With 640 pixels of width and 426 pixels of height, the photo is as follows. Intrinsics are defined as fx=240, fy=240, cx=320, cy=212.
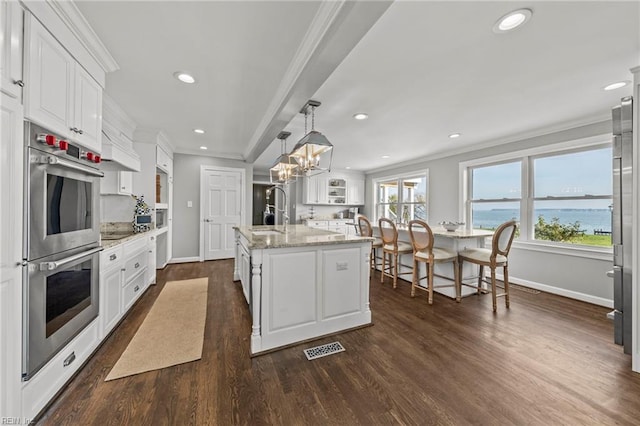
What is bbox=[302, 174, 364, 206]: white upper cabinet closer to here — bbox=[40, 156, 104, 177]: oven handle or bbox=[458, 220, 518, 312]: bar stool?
bbox=[458, 220, 518, 312]: bar stool

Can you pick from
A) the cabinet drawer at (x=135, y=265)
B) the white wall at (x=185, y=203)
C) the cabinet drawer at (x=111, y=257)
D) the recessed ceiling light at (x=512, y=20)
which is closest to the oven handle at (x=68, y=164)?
the cabinet drawer at (x=111, y=257)

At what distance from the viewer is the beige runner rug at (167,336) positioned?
70.4 inches

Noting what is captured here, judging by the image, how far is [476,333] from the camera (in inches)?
88.7

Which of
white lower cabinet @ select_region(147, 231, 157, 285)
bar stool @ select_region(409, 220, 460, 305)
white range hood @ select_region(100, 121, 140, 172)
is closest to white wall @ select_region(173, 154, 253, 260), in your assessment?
white lower cabinet @ select_region(147, 231, 157, 285)

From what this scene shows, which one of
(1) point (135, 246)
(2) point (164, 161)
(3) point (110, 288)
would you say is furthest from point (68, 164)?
(2) point (164, 161)

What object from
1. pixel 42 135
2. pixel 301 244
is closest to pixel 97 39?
pixel 42 135

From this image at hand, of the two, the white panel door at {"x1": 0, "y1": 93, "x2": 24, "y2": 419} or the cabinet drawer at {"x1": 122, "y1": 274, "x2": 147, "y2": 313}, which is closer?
the white panel door at {"x1": 0, "y1": 93, "x2": 24, "y2": 419}

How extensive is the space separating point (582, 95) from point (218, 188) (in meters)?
5.76

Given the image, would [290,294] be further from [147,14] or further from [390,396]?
[147,14]

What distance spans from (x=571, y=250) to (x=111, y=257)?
17.6ft

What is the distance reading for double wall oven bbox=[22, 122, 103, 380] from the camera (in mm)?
1245

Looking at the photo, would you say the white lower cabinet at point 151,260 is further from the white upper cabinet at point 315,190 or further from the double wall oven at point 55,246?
the white upper cabinet at point 315,190

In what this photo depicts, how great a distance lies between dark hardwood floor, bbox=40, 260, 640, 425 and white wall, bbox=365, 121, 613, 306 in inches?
33.6

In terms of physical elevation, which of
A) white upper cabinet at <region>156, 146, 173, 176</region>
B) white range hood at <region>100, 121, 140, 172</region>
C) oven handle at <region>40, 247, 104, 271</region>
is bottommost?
oven handle at <region>40, 247, 104, 271</region>
